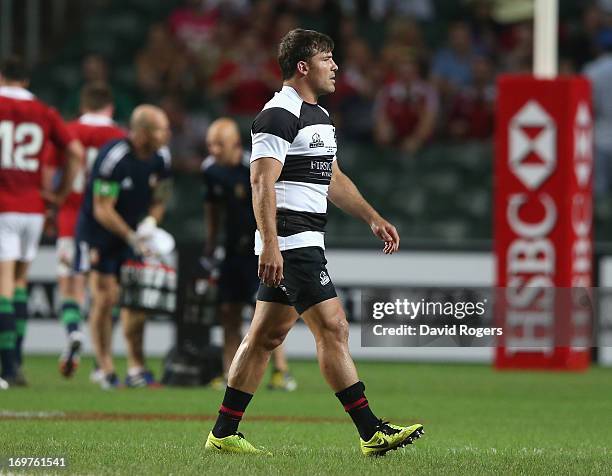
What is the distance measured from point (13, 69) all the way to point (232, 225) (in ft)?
6.94

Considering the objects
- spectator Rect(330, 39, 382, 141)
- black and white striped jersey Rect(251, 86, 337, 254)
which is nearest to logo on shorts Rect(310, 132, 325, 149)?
black and white striped jersey Rect(251, 86, 337, 254)

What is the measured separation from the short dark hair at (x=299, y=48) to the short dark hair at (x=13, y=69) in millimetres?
4789

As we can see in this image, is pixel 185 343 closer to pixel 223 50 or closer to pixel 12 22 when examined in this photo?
pixel 223 50

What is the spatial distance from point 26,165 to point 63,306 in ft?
5.71

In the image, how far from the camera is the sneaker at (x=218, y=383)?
13.0 m

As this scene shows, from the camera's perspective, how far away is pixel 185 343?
13305 mm

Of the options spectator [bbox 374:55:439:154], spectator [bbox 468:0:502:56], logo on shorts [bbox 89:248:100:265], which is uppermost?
spectator [bbox 468:0:502:56]

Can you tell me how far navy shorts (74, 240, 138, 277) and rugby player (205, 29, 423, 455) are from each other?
16.9 ft

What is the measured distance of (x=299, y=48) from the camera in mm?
7781

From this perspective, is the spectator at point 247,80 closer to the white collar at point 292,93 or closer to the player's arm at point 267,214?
the white collar at point 292,93

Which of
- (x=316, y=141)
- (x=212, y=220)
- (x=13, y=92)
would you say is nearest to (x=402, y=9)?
(x=212, y=220)

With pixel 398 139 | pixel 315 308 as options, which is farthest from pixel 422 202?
pixel 315 308

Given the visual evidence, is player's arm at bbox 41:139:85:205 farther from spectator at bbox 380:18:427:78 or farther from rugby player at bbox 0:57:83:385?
spectator at bbox 380:18:427:78

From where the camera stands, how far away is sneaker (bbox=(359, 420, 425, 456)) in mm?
7652
